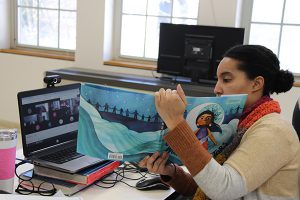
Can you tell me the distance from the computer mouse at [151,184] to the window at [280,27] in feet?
7.39

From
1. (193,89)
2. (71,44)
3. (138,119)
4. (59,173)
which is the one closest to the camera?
(138,119)

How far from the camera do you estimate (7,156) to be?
1244mm

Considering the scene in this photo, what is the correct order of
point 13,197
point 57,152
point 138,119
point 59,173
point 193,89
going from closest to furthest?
1. point 13,197
2. point 138,119
3. point 59,173
4. point 57,152
5. point 193,89

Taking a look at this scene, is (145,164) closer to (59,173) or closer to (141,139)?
(141,139)

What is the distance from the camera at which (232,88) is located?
4.36 ft

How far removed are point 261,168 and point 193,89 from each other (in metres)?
2.04

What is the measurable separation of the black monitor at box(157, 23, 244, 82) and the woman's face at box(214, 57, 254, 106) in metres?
1.89

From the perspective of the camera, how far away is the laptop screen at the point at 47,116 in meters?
1.44

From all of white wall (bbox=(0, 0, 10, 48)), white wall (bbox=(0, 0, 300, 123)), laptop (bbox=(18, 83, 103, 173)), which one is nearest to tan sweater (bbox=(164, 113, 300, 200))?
laptop (bbox=(18, 83, 103, 173))

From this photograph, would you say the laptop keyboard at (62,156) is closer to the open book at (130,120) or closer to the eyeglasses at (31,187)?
the eyeglasses at (31,187)

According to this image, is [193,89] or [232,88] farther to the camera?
[193,89]

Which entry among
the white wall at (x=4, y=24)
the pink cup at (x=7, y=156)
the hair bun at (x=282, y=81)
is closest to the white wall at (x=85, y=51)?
the white wall at (x=4, y=24)

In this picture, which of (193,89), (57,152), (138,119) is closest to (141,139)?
(138,119)

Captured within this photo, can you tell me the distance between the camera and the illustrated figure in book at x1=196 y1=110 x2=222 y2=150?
1.24 metres
